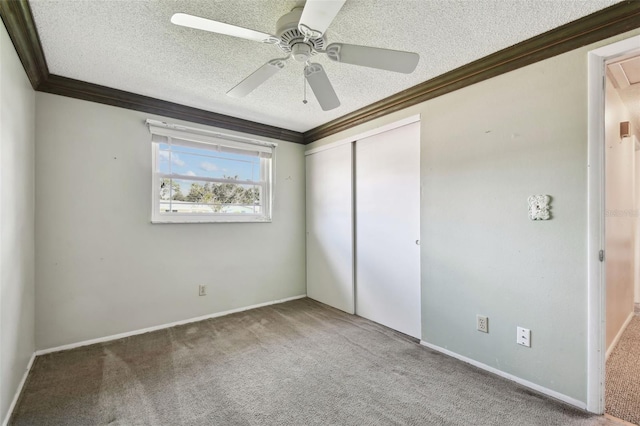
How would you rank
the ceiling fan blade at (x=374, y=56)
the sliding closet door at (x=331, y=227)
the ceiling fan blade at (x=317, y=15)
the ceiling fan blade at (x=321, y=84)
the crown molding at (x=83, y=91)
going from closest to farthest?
the ceiling fan blade at (x=317, y=15) < the ceiling fan blade at (x=374, y=56) < the crown molding at (x=83, y=91) < the ceiling fan blade at (x=321, y=84) < the sliding closet door at (x=331, y=227)

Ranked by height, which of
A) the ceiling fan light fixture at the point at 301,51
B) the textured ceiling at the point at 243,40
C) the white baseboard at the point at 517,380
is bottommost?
the white baseboard at the point at 517,380

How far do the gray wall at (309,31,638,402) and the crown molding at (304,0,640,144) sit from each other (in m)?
0.05

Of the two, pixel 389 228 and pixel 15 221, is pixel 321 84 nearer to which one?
pixel 389 228

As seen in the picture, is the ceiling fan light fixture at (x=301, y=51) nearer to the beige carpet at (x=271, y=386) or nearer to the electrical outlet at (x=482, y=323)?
A: the beige carpet at (x=271, y=386)

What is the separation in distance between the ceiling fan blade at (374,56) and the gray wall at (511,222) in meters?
0.98

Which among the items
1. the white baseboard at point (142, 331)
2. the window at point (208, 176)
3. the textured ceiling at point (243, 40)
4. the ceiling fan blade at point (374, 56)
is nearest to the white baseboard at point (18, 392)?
the white baseboard at point (142, 331)

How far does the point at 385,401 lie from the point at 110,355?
84.6 inches

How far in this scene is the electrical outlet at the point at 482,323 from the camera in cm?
214

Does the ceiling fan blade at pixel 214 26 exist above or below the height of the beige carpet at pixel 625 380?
above

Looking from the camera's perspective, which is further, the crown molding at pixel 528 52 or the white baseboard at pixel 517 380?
the white baseboard at pixel 517 380

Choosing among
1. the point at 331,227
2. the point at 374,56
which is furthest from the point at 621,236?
the point at 374,56

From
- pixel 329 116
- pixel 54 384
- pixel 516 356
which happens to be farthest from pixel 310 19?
pixel 54 384

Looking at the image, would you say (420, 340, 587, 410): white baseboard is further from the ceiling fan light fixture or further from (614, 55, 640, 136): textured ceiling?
the ceiling fan light fixture

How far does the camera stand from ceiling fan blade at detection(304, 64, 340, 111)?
1706 mm
